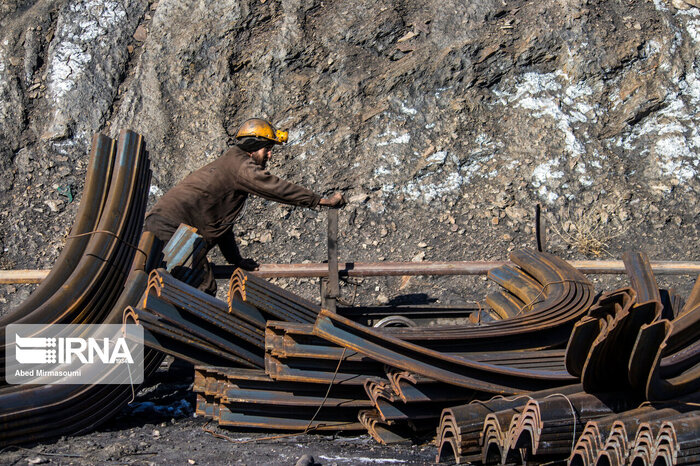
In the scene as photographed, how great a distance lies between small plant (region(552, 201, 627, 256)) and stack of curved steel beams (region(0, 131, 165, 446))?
4638mm

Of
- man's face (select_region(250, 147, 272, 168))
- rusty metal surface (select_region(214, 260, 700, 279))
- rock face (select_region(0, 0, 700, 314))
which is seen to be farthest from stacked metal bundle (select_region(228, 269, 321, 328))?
rock face (select_region(0, 0, 700, 314))

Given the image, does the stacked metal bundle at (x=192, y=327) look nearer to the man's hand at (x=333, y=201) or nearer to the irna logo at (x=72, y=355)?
the irna logo at (x=72, y=355)

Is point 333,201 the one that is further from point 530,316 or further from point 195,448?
point 195,448

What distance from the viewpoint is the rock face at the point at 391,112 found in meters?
8.49

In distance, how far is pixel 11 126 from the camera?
941cm

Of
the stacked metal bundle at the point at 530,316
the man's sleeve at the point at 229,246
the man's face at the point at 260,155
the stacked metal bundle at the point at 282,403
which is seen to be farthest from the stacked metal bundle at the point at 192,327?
the man's face at the point at 260,155

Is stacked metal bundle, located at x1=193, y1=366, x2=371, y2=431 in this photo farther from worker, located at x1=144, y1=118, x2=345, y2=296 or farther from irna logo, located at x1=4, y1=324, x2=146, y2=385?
worker, located at x1=144, y1=118, x2=345, y2=296

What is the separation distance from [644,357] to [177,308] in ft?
8.95

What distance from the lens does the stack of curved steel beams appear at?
179 inches

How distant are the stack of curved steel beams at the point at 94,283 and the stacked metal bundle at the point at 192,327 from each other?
1.84ft

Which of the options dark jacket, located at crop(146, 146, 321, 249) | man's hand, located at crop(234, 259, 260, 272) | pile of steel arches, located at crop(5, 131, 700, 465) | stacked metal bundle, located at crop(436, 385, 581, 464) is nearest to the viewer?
pile of steel arches, located at crop(5, 131, 700, 465)

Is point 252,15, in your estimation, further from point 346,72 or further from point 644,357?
point 644,357

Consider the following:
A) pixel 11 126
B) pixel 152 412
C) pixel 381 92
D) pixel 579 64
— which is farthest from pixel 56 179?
pixel 579 64

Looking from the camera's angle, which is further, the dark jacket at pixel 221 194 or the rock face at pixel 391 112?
the rock face at pixel 391 112
